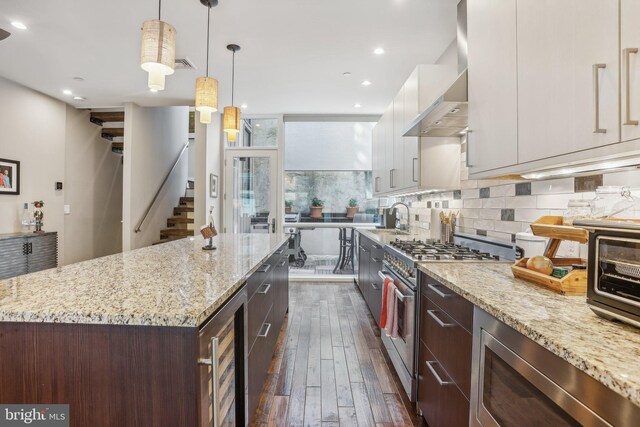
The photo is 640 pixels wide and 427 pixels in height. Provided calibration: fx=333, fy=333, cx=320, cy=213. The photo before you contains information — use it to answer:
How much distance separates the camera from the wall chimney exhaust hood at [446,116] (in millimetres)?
1916

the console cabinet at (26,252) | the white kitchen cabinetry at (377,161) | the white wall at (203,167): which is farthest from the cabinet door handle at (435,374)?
the console cabinet at (26,252)

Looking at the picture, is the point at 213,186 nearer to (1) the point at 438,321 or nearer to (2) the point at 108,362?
(1) the point at 438,321

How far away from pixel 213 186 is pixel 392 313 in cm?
388

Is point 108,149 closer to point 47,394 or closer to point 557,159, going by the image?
point 47,394

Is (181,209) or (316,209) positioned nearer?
(316,209)


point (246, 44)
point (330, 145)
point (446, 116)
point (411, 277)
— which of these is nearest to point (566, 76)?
point (446, 116)

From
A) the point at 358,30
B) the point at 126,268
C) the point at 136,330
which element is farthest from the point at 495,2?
the point at 126,268

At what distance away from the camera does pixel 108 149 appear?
20.5ft

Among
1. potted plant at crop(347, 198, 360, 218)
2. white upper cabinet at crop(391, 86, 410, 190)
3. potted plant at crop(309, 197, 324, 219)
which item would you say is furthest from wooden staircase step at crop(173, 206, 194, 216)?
white upper cabinet at crop(391, 86, 410, 190)

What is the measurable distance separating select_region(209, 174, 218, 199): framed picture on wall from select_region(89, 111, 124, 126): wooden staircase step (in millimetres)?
2153

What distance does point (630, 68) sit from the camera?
0.91 meters

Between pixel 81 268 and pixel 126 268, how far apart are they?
209mm

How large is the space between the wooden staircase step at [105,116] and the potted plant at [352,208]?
168 inches

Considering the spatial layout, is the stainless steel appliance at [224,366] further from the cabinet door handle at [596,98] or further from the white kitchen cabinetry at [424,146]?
the white kitchen cabinetry at [424,146]
